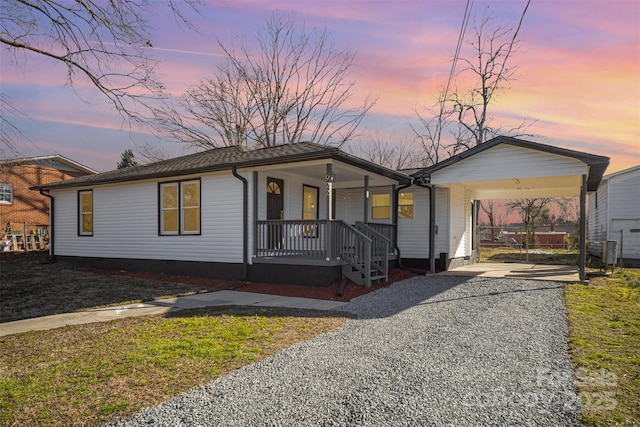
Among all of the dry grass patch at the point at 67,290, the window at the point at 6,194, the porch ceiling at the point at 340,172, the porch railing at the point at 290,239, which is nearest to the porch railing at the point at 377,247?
the porch railing at the point at 290,239

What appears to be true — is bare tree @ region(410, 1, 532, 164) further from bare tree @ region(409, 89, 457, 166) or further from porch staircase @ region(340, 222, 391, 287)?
porch staircase @ region(340, 222, 391, 287)

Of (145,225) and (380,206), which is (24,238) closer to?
(145,225)

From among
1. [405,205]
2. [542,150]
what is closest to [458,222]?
[405,205]

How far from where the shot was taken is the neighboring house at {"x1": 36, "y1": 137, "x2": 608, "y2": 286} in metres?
10.1

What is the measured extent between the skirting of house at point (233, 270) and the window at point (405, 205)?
4732mm

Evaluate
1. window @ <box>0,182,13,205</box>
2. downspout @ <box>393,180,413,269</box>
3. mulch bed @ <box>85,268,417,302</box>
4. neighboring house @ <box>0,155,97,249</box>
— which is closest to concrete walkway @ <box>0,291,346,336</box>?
mulch bed @ <box>85,268,417,302</box>

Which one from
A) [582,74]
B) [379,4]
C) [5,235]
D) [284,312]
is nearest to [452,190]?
[582,74]

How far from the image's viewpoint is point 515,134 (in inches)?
1092

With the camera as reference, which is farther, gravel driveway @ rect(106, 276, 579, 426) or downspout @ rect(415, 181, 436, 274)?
downspout @ rect(415, 181, 436, 274)

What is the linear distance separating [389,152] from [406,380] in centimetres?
3628

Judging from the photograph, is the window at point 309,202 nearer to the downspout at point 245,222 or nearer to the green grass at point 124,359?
the downspout at point 245,222

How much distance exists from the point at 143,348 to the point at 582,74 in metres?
11.6

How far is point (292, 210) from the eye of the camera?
12.7 m

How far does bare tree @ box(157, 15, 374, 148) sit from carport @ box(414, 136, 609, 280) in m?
15.6
